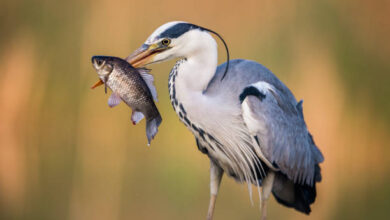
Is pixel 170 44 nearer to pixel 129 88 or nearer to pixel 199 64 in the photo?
pixel 199 64

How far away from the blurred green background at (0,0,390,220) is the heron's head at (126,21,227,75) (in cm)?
222

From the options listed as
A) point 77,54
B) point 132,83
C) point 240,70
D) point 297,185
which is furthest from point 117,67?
point 77,54

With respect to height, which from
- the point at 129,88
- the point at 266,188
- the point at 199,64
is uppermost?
the point at 199,64

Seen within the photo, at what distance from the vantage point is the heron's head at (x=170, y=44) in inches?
80.4

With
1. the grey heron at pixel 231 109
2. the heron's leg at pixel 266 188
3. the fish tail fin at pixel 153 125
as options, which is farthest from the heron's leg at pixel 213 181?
the fish tail fin at pixel 153 125

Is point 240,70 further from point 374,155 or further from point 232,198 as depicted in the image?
point 374,155

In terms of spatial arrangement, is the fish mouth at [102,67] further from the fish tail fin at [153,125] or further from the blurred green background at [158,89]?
the blurred green background at [158,89]

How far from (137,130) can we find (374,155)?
75.4 inches

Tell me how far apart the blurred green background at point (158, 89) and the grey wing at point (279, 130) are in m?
1.90

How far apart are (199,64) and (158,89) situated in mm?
2322

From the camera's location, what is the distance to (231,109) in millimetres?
2176

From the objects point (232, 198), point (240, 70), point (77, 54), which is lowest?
point (232, 198)

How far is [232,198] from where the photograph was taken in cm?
421

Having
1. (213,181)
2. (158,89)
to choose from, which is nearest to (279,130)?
(213,181)
